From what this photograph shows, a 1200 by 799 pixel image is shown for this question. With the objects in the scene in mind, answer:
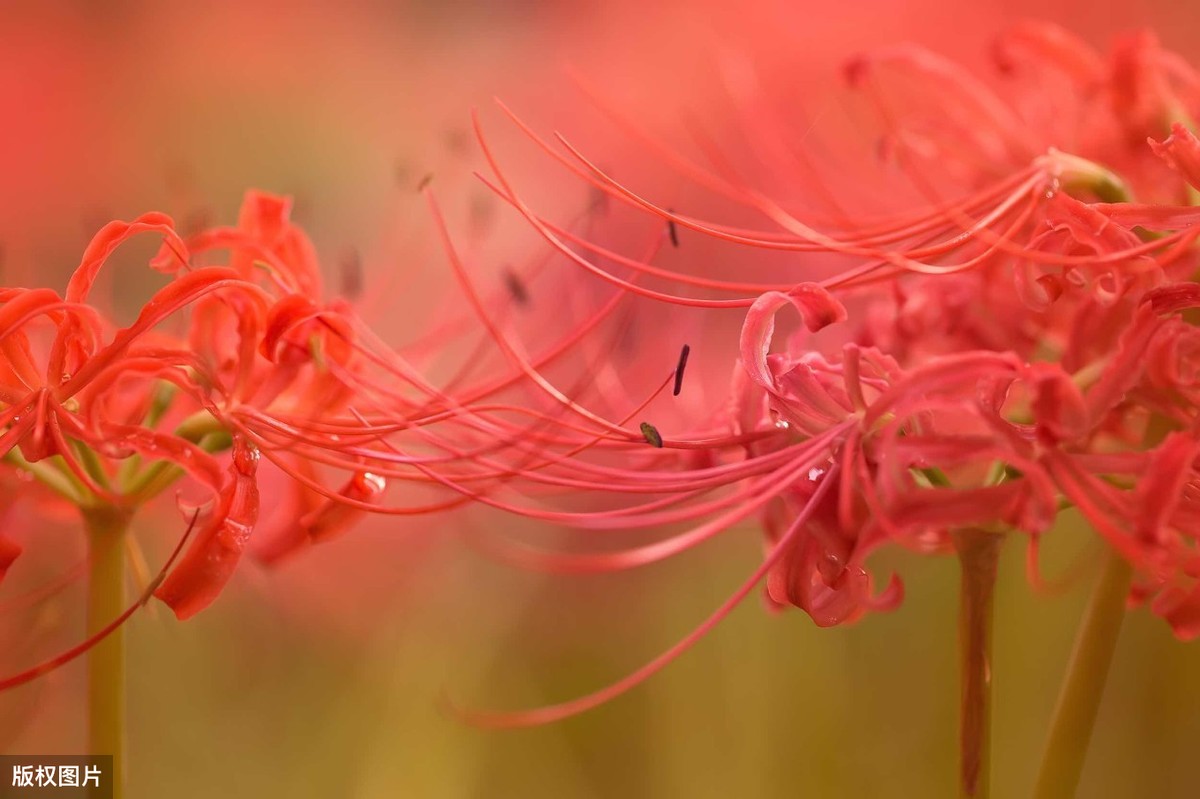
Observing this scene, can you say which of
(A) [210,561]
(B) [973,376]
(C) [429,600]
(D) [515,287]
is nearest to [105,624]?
(A) [210,561]

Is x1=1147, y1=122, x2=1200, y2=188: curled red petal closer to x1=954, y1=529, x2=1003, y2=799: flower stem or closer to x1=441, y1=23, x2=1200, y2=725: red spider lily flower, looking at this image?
x1=441, y1=23, x2=1200, y2=725: red spider lily flower

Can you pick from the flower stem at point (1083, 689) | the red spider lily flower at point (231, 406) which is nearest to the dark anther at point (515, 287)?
the red spider lily flower at point (231, 406)

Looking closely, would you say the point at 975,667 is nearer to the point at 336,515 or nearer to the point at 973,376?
the point at 973,376

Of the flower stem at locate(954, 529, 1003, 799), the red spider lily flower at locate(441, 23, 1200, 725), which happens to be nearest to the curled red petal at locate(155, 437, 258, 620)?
the red spider lily flower at locate(441, 23, 1200, 725)

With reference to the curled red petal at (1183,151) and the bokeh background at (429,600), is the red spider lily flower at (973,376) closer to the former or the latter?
the curled red petal at (1183,151)

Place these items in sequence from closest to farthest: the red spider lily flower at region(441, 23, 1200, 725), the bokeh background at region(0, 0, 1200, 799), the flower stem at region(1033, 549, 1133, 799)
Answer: the red spider lily flower at region(441, 23, 1200, 725) → the flower stem at region(1033, 549, 1133, 799) → the bokeh background at region(0, 0, 1200, 799)

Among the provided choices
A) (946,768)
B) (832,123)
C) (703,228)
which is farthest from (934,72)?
(832,123)

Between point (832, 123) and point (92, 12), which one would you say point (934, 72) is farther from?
point (92, 12)
